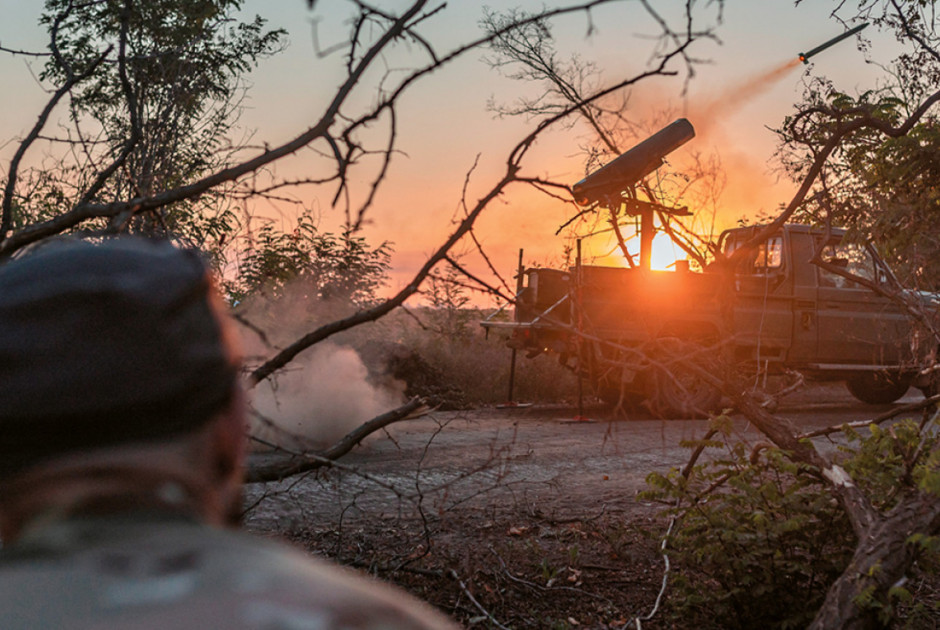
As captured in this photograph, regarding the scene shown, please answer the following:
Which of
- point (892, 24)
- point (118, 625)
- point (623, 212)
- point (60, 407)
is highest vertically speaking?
point (892, 24)

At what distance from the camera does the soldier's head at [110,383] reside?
0.66 metres

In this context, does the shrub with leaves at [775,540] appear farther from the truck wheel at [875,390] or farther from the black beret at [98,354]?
the truck wheel at [875,390]

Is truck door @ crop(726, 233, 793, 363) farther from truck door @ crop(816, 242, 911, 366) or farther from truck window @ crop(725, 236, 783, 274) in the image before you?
truck door @ crop(816, 242, 911, 366)

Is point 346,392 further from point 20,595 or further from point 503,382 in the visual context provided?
point 20,595

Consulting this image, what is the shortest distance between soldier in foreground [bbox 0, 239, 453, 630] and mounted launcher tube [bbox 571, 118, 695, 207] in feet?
8.75

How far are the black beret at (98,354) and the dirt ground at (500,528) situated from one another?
191cm

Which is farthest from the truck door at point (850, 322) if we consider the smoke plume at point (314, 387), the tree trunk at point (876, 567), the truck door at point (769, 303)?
the tree trunk at point (876, 567)

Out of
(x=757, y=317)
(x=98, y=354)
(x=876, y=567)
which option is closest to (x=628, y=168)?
(x=876, y=567)

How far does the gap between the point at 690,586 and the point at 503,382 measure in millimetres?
10607

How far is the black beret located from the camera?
0.68m

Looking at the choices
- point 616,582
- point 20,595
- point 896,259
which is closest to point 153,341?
point 20,595

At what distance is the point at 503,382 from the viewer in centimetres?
1420

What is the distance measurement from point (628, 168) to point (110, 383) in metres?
4.37

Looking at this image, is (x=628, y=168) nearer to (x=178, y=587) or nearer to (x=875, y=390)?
(x=178, y=587)
